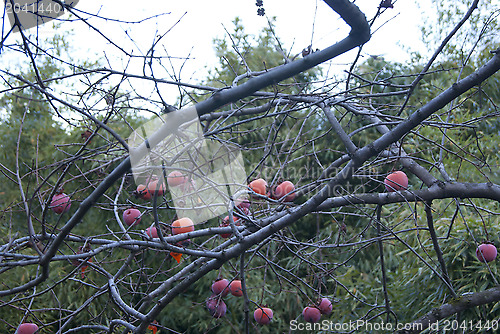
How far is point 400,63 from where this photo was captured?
3.23 m

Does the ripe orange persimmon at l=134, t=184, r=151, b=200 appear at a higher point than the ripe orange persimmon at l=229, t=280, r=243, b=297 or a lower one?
higher

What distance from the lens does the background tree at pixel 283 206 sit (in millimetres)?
A: 899

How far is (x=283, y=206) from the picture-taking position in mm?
1093

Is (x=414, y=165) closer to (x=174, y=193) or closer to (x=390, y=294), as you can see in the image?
(x=174, y=193)

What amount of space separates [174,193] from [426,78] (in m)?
2.68

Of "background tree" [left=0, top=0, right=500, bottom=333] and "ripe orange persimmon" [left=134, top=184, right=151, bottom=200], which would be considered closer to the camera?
"background tree" [left=0, top=0, right=500, bottom=333]

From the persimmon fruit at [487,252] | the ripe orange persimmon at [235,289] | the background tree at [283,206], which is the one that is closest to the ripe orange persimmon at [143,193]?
the background tree at [283,206]

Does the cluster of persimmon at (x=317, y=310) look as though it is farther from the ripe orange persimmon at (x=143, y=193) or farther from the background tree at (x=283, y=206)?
the ripe orange persimmon at (x=143, y=193)

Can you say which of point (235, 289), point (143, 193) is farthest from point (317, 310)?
point (143, 193)

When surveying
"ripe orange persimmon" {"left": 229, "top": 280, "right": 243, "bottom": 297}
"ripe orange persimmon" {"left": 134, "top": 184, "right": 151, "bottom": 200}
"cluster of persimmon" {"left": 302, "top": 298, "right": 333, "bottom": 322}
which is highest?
"ripe orange persimmon" {"left": 134, "top": 184, "right": 151, "bottom": 200}

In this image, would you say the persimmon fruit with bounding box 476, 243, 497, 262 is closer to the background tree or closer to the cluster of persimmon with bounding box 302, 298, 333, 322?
the background tree

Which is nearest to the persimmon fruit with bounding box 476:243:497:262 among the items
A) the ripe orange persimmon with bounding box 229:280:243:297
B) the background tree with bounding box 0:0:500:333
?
the background tree with bounding box 0:0:500:333

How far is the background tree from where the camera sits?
90 centimetres

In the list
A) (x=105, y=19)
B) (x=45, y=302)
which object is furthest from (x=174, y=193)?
(x=45, y=302)
